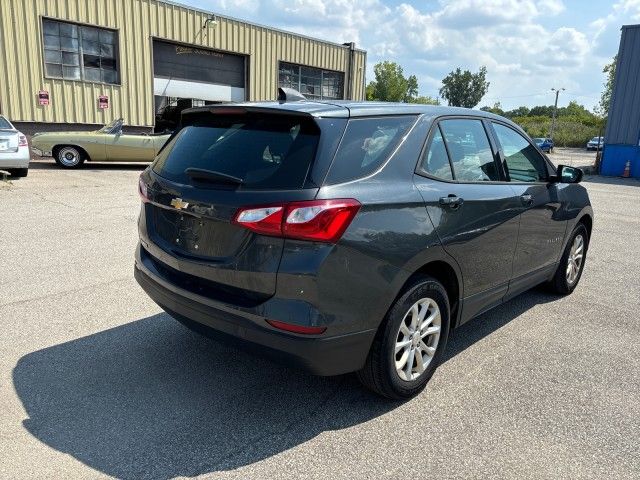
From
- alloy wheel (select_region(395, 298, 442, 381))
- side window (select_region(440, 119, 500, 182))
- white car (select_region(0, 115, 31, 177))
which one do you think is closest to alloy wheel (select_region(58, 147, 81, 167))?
white car (select_region(0, 115, 31, 177))

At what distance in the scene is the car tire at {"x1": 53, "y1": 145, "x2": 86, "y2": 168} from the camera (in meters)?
15.3

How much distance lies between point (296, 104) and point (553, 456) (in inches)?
93.3

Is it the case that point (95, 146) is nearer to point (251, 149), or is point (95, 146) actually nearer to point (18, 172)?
point (18, 172)

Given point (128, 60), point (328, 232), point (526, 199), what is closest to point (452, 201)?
point (328, 232)

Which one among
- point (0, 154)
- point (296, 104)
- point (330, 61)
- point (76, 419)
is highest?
point (330, 61)

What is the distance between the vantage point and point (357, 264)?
269 cm

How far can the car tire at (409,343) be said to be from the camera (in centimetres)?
293

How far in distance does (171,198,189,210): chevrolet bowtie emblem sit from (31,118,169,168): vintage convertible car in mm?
13199

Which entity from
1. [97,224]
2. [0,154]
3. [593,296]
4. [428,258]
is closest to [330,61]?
[0,154]

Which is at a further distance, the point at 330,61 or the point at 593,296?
the point at 330,61

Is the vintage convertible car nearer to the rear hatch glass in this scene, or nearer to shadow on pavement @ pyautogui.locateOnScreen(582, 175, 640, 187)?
the rear hatch glass

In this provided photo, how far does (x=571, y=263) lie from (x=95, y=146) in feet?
45.8

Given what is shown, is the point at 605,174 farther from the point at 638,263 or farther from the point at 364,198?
the point at 364,198

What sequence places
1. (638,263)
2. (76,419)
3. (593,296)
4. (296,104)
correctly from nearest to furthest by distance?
(76,419), (296,104), (593,296), (638,263)
